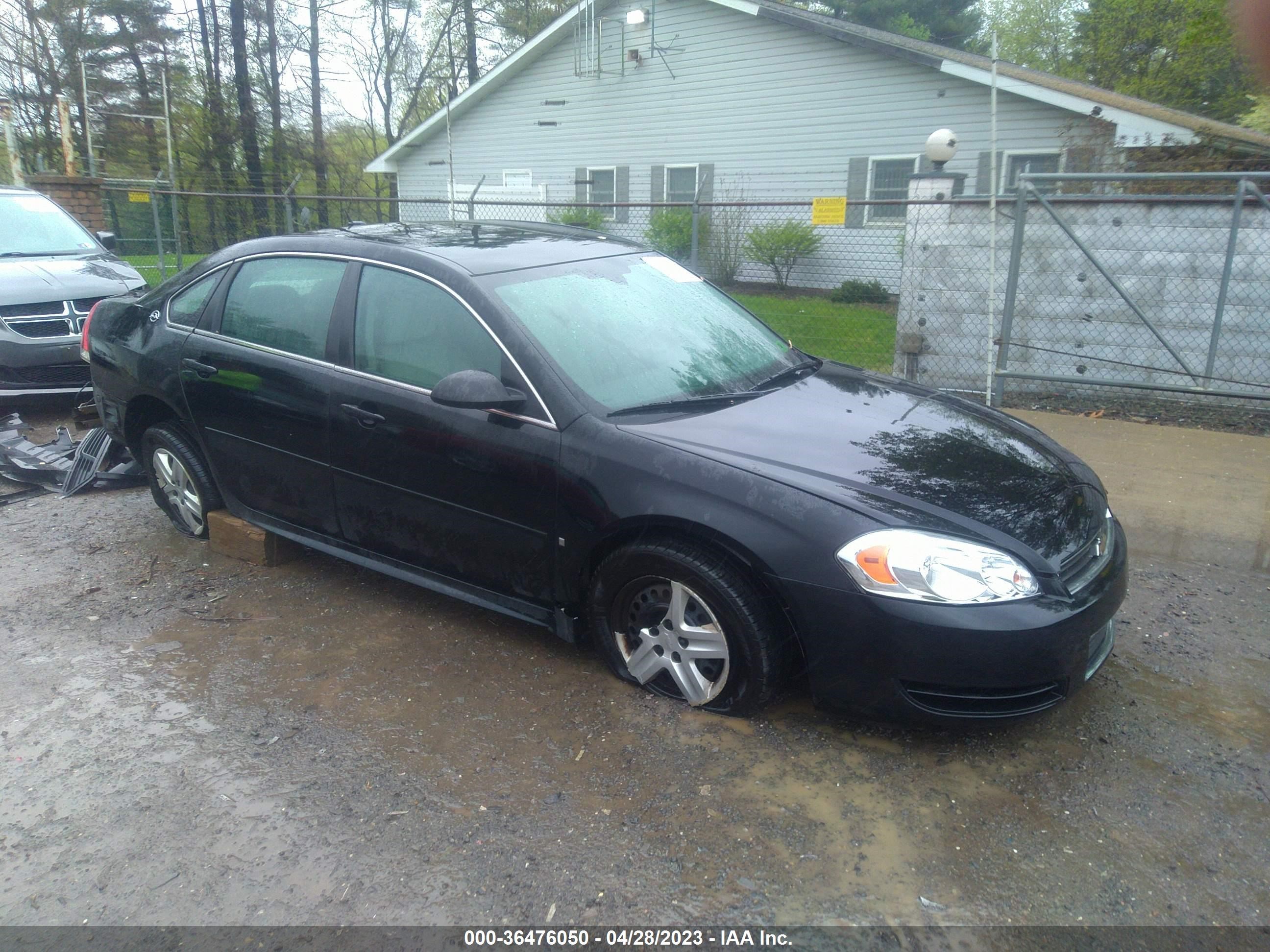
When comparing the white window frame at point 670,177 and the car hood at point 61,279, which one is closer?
the car hood at point 61,279

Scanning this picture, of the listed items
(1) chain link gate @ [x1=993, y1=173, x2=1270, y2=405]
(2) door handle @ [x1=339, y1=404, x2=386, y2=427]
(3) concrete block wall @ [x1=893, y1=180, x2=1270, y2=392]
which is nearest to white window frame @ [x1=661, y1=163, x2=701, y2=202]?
(3) concrete block wall @ [x1=893, y1=180, x2=1270, y2=392]

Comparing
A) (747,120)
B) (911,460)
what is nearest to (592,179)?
(747,120)

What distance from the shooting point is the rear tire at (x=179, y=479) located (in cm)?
489

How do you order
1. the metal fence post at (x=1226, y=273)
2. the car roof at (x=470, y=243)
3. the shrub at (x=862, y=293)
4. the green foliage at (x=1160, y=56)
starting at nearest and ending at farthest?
1. the car roof at (x=470, y=243)
2. the metal fence post at (x=1226, y=273)
3. the shrub at (x=862, y=293)
4. the green foliage at (x=1160, y=56)

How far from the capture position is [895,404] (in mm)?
4027

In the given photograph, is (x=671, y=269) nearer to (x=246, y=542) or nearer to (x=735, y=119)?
(x=246, y=542)

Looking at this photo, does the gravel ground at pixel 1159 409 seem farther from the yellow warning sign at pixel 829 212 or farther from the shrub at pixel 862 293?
the shrub at pixel 862 293

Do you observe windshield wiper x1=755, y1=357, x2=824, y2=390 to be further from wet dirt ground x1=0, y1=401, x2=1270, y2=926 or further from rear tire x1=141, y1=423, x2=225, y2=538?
rear tire x1=141, y1=423, x2=225, y2=538

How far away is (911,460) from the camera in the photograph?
345 cm

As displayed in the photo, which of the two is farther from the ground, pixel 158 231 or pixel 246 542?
pixel 158 231

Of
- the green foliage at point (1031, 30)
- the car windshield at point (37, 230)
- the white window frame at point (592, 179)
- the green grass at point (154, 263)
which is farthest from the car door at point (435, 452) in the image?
the green foliage at point (1031, 30)

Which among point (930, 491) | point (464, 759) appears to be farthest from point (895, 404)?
point (464, 759)

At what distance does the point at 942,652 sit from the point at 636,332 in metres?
1.83

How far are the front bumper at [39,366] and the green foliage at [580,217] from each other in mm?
8611
